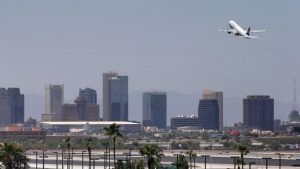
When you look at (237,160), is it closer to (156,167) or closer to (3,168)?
(156,167)

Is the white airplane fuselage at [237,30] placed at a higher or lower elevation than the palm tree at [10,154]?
higher

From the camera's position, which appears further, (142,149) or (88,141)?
(88,141)

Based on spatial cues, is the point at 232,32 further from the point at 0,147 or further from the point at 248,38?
the point at 0,147

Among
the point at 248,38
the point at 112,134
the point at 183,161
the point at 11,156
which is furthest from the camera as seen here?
the point at 183,161

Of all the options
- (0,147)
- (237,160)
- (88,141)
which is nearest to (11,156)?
(0,147)

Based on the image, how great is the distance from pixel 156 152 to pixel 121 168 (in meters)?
21.4

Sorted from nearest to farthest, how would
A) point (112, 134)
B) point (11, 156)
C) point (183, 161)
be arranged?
1. point (112, 134)
2. point (11, 156)
3. point (183, 161)

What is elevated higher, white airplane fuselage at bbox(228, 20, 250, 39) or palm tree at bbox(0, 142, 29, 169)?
white airplane fuselage at bbox(228, 20, 250, 39)

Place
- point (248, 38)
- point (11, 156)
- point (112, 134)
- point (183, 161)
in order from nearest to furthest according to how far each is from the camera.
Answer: point (248, 38) → point (112, 134) → point (11, 156) → point (183, 161)

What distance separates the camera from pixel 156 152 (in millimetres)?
162875

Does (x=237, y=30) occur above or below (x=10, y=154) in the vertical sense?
above

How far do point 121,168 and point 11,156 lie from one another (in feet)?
60.0

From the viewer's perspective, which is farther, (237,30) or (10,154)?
(10,154)

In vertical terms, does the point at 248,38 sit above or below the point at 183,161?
above
